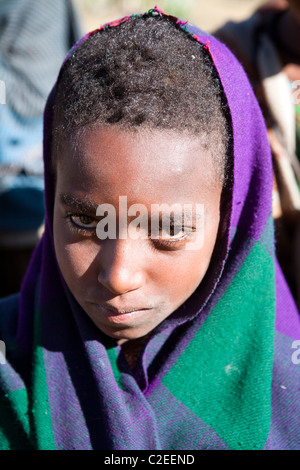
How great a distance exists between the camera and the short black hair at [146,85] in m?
1.21

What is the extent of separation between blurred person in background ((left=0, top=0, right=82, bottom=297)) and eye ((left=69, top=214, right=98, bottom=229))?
1.64 m

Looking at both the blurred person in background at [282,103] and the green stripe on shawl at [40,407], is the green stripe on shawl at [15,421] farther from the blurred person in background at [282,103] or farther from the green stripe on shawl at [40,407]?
the blurred person in background at [282,103]

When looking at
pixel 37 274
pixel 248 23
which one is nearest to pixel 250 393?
pixel 37 274

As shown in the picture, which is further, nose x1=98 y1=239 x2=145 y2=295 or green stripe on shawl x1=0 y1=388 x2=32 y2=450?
green stripe on shawl x1=0 y1=388 x2=32 y2=450

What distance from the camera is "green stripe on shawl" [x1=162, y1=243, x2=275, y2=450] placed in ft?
4.87

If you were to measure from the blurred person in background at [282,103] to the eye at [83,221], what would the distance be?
1079 millimetres

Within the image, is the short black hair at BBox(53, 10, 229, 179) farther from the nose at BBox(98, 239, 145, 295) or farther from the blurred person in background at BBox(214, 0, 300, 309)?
the blurred person in background at BBox(214, 0, 300, 309)

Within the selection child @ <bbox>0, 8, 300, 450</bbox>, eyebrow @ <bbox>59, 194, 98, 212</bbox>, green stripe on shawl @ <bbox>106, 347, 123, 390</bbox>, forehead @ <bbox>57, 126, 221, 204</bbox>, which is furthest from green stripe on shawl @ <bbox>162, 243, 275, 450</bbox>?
eyebrow @ <bbox>59, 194, 98, 212</bbox>

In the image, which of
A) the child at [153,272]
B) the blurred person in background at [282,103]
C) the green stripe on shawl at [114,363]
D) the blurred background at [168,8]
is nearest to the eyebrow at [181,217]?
the child at [153,272]

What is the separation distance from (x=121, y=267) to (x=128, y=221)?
11 centimetres

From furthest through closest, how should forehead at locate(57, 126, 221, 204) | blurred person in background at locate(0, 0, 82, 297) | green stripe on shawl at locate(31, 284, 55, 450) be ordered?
1. blurred person in background at locate(0, 0, 82, 297)
2. green stripe on shawl at locate(31, 284, 55, 450)
3. forehead at locate(57, 126, 221, 204)

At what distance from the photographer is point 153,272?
1282 mm

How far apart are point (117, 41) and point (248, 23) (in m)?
1.40

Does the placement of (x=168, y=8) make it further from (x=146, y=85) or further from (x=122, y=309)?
(x=122, y=309)
